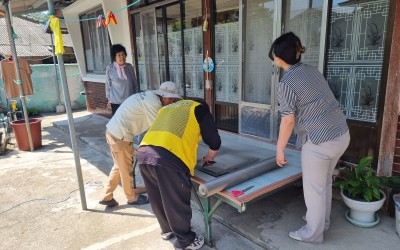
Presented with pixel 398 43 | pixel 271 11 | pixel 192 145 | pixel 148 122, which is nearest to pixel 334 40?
pixel 398 43

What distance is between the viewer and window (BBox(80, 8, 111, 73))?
695cm

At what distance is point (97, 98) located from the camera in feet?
24.8

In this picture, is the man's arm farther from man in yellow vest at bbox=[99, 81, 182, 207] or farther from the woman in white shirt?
the woman in white shirt

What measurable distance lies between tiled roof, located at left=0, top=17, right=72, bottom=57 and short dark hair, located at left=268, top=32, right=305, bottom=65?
1380cm

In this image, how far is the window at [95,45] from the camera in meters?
6.95

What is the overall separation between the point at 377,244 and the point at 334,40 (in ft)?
5.89

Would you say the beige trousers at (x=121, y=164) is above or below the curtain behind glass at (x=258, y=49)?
below

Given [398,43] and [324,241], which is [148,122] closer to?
[324,241]

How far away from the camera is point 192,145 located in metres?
2.20

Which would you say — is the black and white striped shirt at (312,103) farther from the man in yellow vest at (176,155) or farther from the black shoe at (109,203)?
the black shoe at (109,203)

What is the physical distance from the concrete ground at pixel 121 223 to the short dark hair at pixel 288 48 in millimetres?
1393

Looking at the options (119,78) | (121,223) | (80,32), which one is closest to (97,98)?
(80,32)

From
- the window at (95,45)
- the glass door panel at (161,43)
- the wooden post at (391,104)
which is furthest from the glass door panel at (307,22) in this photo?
the window at (95,45)

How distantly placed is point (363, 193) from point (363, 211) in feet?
0.48
